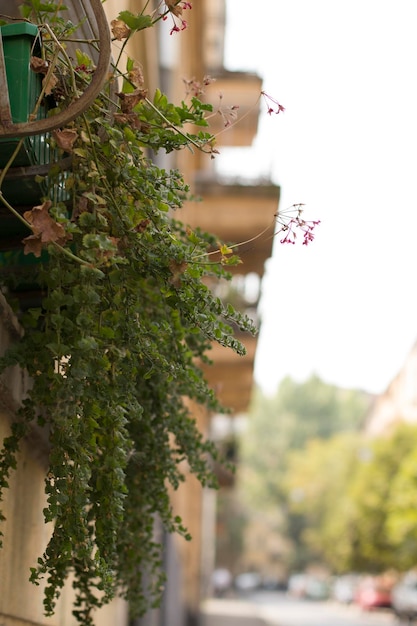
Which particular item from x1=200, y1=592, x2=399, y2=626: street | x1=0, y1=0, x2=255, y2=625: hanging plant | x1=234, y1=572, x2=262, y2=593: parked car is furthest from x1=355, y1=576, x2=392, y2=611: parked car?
x1=0, y1=0, x2=255, y2=625: hanging plant

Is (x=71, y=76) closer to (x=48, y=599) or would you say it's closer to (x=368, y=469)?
(x=48, y=599)

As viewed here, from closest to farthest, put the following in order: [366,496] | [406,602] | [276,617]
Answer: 1. [406,602]
2. [276,617]
3. [366,496]

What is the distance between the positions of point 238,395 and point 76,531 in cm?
1473

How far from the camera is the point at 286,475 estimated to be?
78625 mm

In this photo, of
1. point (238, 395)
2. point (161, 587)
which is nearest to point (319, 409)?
point (238, 395)

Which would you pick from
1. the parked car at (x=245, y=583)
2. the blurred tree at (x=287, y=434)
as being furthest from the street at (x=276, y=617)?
the blurred tree at (x=287, y=434)


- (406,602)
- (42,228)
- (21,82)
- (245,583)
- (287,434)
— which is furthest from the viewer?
(287,434)

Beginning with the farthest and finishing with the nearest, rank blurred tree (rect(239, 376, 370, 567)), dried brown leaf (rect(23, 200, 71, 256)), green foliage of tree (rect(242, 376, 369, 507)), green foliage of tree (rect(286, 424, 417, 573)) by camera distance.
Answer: green foliage of tree (rect(242, 376, 369, 507))
blurred tree (rect(239, 376, 370, 567))
green foliage of tree (rect(286, 424, 417, 573))
dried brown leaf (rect(23, 200, 71, 256))

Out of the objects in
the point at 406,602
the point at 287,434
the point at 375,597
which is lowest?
the point at 287,434

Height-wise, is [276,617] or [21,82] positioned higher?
[21,82]

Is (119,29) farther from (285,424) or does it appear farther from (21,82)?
(285,424)

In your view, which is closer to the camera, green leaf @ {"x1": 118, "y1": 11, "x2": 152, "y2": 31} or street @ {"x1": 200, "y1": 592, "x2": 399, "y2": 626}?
green leaf @ {"x1": 118, "y1": 11, "x2": 152, "y2": 31}

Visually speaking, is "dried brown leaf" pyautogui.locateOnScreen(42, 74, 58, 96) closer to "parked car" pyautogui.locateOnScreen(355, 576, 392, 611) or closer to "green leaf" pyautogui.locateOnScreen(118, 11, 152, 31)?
"green leaf" pyautogui.locateOnScreen(118, 11, 152, 31)

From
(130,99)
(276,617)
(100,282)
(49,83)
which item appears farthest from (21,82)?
(276,617)
